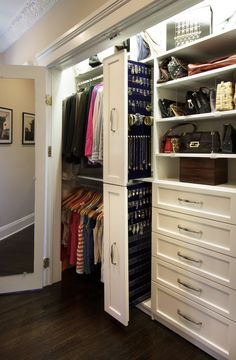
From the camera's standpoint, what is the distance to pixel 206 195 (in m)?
1.76

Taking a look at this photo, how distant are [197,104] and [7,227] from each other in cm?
192

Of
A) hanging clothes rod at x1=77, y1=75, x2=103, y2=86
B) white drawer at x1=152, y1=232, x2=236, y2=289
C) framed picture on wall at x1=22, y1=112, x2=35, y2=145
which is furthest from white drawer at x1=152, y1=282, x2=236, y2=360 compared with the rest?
hanging clothes rod at x1=77, y1=75, x2=103, y2=86

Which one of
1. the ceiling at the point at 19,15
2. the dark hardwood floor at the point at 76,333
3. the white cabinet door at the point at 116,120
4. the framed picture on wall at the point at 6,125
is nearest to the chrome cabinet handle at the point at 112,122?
the white cabinet door at the point at 116,120

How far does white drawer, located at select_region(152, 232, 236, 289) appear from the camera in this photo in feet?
5.41

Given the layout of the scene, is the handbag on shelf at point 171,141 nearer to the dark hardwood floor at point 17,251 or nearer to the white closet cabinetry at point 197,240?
the white closet cabinetry at point 197,240

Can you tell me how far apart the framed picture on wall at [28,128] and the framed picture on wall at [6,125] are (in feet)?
0.37

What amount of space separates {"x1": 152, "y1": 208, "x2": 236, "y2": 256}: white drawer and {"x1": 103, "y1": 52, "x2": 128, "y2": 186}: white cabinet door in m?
0.39

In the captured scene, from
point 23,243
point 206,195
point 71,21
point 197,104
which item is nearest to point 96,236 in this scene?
point 23,243

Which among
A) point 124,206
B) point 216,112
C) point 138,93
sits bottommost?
point 124,206

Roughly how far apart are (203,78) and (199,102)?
0.16 m

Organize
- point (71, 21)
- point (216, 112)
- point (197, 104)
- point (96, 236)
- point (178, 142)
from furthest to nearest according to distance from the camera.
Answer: point (96, 236)
point (71, 21)
point (178, 142)
point (197, 104)
point (216, 112)

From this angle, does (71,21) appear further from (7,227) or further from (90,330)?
(90,330)

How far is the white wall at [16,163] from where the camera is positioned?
2477 millimetres

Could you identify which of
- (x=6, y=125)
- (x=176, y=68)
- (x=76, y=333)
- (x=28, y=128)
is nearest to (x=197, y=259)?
(x=76, y=333)
